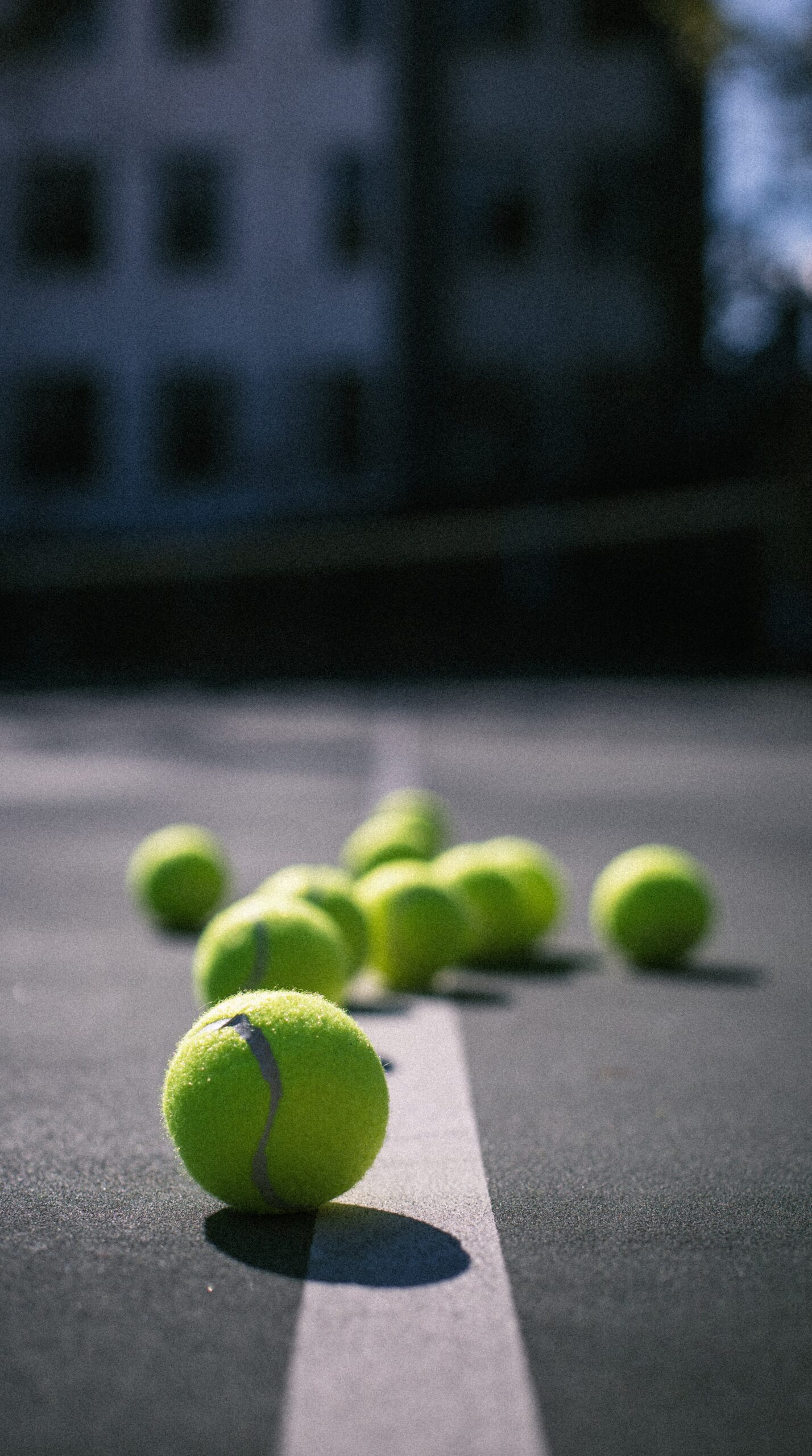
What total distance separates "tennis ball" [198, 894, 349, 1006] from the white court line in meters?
0.77

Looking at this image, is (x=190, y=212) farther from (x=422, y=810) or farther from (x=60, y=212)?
(x=422, y=810)

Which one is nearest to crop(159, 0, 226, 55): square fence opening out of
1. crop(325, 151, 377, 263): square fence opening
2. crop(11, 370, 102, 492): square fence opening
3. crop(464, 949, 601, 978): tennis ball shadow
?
crop(325, 151, 377, 263): square fence opening

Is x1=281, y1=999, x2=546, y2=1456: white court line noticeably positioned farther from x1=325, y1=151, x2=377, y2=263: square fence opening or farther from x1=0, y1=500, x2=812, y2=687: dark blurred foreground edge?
x1=325, y1=151, x2=377, y2=263: square fence opening

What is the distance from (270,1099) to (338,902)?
6.56ft

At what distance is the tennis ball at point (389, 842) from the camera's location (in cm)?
617

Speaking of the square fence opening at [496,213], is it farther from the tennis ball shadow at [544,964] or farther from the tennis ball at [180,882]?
the tennis ball shadow at [544,964]

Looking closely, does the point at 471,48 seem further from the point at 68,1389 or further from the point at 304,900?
the point at 68,1389

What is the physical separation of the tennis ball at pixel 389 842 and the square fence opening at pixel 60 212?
24342 millimetres

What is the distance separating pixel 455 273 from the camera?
29531mm

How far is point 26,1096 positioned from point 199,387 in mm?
26523

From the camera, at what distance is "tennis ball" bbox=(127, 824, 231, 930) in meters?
6.01

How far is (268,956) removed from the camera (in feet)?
13.0

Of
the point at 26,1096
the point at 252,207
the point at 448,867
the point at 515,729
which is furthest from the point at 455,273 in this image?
the point at 26,1096

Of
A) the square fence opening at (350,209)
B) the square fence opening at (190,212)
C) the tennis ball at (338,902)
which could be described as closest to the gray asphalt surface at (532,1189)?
the tennis ball at (338,902)
